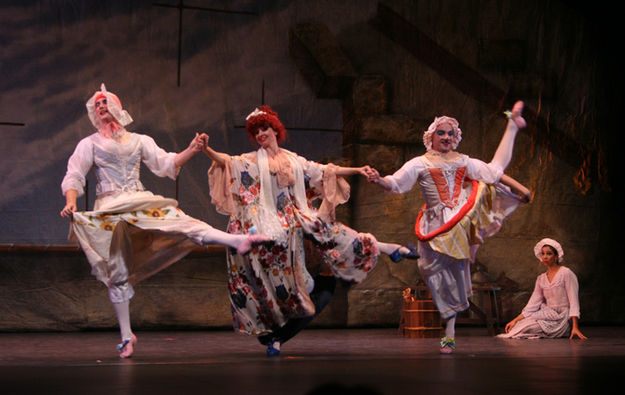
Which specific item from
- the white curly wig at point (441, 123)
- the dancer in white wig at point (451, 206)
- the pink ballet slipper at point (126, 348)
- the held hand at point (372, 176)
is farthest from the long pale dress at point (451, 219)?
the pink ballet slipper at point (126, 348)

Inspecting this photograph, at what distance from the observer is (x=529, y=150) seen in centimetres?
901

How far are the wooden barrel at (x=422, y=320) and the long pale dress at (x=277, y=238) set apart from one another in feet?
7.00

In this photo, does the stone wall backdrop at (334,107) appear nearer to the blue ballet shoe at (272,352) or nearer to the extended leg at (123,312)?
the extended leg at (123,312)

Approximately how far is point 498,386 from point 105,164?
10.0ft

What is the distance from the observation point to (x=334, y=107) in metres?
9.03

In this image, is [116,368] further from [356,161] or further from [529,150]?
[529,150]

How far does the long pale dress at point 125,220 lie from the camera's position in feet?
16.5

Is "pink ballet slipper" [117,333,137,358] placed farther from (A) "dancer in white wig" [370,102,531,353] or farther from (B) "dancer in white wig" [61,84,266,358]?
(A) "dancer in white wig" [370,102,531,353]

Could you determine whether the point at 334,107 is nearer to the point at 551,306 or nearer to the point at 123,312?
the point at 551,306

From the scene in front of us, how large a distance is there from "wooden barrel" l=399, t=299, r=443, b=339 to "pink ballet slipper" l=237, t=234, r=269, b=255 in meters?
2.79

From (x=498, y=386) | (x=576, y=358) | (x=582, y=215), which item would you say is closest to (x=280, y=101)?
(x=582, y=215)

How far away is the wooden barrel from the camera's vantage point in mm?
7293

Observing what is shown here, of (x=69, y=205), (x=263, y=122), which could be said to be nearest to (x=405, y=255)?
(x=263, y=122)

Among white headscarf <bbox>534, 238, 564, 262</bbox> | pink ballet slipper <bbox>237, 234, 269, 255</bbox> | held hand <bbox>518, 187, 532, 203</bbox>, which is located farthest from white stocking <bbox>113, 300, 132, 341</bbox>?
white headscarf <bbox>534, 238, 564, 262</bbox>
